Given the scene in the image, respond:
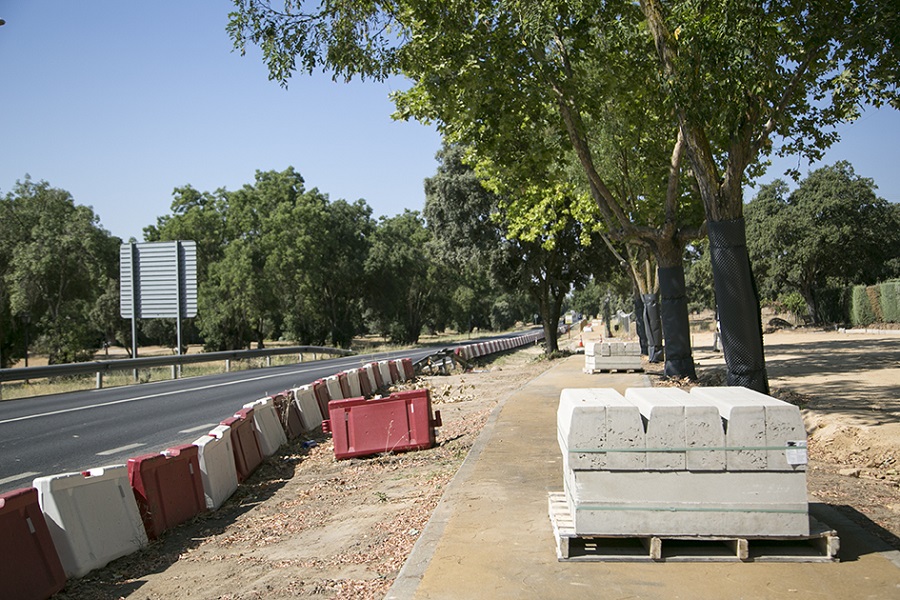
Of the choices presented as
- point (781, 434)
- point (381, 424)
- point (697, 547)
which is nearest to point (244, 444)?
point (381, 424)

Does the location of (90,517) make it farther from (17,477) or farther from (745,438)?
(745,438)

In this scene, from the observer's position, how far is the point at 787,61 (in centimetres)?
1386

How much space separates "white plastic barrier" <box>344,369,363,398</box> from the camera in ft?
56.9

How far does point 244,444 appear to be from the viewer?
10289mm

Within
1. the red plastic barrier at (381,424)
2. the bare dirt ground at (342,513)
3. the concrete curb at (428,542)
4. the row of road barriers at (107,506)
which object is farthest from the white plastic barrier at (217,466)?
the concrete curb at (428,542)

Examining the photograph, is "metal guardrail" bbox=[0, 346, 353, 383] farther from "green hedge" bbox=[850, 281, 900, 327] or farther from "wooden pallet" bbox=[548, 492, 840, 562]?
"green hedge" bbox=[850, 281, 900, 327]

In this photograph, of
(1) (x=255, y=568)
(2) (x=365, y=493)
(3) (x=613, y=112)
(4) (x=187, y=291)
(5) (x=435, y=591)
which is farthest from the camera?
(4) (x=187, y=291)

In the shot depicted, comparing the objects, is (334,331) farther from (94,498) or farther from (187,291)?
(94,498)

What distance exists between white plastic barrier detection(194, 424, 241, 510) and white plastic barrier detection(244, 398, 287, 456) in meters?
1.64

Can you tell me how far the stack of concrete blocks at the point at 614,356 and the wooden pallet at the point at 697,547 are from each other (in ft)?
51.5

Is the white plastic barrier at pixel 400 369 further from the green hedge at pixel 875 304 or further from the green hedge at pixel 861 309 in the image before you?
the green hedge at pixel 861 309

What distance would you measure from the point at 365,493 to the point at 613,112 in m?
14.0

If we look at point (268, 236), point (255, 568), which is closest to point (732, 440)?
point (255, 568)

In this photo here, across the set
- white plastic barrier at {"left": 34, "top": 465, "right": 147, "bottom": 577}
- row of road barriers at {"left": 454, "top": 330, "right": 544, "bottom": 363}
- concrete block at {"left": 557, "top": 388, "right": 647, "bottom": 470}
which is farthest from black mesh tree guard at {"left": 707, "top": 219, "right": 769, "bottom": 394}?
row of road barriers at {"left": 454, "top": 330, "right": 544, "bottom": 363}
